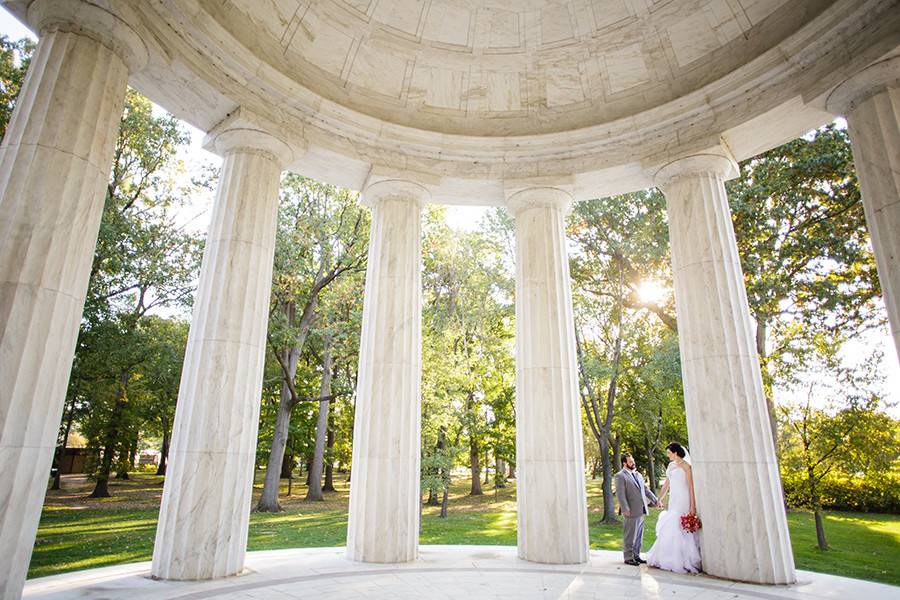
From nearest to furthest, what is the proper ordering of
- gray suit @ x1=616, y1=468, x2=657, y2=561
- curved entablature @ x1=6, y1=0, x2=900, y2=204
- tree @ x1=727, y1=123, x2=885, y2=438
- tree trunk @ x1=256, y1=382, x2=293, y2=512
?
curved entablature @ x1=6, y1=0, x2=900, y2=204 → gray suit @ x1=616, y1=468, x2=657, y2=561 → tree @ x1=727, y1=123, x2=885, y2=438 → tree trunk @ x1=256, y1=382, x2=293, y2=512

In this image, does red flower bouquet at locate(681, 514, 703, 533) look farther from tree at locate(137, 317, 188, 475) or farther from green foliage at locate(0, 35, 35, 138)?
green foliage at locate(0, 35, 35, 138)

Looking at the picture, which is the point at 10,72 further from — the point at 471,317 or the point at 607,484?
the point at 607,484

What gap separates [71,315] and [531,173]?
3629 centimetres

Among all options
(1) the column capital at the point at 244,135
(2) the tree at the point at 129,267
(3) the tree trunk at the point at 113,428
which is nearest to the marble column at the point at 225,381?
(1) the column capital at the point at 244,135

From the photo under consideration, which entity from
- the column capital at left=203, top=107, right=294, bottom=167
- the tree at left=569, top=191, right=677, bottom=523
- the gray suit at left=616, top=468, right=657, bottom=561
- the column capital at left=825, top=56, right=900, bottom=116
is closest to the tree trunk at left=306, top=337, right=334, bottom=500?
the tree at left=569, top=191, right=677, bottom=523

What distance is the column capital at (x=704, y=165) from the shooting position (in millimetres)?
40844

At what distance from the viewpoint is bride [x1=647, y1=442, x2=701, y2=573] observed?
36.0m

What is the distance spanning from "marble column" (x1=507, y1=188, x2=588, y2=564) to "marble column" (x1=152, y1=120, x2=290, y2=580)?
20.1 m

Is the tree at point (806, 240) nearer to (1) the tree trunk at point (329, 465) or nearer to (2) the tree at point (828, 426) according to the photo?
(2) the tree at point (828, 426)

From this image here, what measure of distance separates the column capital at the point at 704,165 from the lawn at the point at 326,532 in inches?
1421

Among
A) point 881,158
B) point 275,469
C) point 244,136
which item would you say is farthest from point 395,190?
point 275,469

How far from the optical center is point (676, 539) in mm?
36719

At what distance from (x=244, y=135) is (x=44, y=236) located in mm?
16961

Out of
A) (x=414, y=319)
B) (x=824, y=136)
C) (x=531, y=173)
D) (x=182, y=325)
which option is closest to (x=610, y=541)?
(x=414, y=319)
